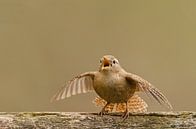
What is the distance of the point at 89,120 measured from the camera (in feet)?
7.41

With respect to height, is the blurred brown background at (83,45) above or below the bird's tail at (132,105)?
above

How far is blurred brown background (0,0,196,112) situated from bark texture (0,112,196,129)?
1.62 metres

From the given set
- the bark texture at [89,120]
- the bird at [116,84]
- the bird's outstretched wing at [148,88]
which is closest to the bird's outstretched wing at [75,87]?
the bird at [116,84]

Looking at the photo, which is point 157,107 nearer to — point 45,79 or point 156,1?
point 45,79

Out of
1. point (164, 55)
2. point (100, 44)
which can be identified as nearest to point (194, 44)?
point (164, 55)

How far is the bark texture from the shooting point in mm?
2195

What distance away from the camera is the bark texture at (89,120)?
2.20 metres

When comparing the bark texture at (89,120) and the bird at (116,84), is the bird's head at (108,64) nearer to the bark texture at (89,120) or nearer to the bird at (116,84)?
the bird at (116,84)

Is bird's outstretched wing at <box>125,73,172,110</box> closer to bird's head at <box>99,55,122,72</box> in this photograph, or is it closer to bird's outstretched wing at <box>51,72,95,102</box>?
bird's head at <box>99,55,122,72</box>

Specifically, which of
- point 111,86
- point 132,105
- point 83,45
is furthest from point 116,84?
point 83,45

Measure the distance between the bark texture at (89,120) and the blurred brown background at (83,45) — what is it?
5.33 ft

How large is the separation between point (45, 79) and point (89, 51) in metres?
0.34

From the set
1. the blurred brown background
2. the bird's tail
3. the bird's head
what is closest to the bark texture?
the bird's head

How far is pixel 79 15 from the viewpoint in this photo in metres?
4.82
